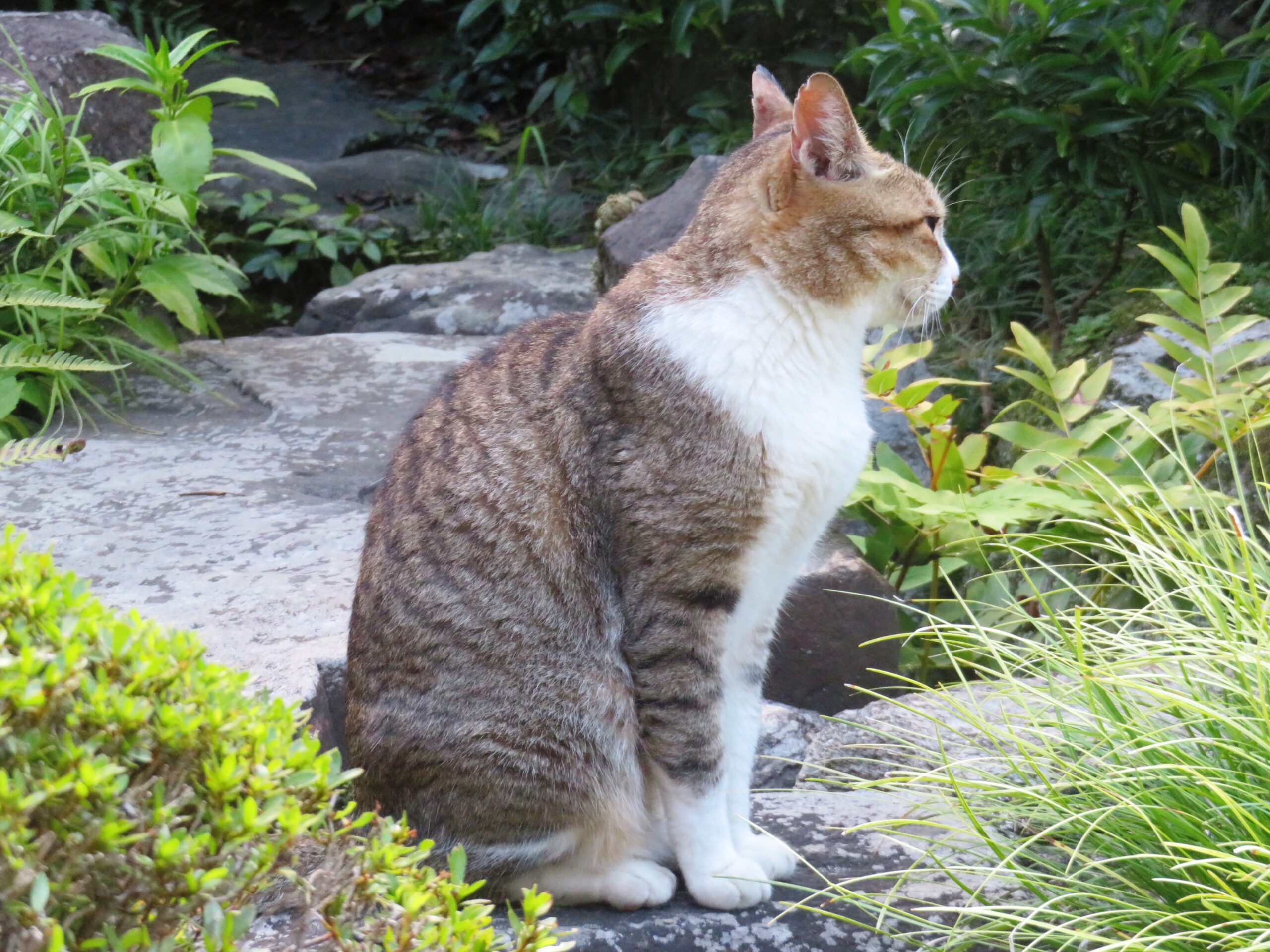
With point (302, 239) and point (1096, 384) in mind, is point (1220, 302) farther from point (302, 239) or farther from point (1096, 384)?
point (302, 239)

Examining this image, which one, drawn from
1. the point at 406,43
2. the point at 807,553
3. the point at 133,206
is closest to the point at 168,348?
the point at 133,206

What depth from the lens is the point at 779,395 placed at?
230 centimetres

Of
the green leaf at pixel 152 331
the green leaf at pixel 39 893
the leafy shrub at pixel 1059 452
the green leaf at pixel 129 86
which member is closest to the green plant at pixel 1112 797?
the leafy shrub at pixel 1059 452

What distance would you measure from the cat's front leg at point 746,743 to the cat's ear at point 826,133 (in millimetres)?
967

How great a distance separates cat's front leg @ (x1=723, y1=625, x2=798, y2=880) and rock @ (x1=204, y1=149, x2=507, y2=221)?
598cm

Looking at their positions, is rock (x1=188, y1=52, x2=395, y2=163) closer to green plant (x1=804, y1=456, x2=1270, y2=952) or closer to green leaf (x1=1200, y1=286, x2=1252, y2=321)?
green leaf (x1=1200, y1=286, x2=1252, y2=321)

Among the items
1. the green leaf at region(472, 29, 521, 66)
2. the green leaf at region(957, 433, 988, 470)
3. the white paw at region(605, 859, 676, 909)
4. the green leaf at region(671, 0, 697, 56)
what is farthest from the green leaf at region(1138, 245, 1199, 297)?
the green leaf at region(472, 29, 521, 66)

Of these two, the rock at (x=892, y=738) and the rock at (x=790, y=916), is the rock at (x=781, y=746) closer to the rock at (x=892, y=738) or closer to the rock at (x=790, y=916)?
the rock at (x=892, y=738)

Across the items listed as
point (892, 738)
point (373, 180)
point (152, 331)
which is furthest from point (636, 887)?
point (373, 180)

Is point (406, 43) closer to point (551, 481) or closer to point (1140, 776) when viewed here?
point (551, 481)

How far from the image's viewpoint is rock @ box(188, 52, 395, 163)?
8539 millimetres

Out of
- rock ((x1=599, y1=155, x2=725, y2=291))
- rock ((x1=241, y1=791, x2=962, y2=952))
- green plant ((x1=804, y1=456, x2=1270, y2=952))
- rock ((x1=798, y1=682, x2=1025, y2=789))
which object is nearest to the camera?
green plant ((x1=804, y1=456, x2=1270, y2=952))

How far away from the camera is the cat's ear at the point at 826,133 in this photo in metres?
2.27

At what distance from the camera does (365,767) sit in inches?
93.4
